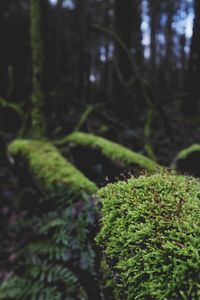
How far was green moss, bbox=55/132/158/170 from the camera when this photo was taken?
4.55 m

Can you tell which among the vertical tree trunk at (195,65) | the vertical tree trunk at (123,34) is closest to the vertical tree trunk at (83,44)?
the vertical tree trunk at (123,34)

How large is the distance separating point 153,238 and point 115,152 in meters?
3.37

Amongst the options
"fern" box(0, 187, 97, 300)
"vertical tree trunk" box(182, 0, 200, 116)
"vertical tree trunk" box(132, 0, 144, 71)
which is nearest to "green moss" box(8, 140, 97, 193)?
"fern" box(0, 187, 97, 300)

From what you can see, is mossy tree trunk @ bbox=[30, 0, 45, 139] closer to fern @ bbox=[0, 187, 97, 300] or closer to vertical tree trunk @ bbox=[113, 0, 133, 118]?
fern @ bbox=[0, 187, 97, 300]

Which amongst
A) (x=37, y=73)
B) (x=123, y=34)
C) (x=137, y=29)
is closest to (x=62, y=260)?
(x=37, y=73)

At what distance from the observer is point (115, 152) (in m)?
4.83

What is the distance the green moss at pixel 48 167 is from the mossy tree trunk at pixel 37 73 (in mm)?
677

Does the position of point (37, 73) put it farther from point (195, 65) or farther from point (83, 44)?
point (195, 65)

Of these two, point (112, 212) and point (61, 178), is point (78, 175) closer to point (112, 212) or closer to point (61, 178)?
point (61, 178)

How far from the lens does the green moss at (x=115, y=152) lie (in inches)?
179

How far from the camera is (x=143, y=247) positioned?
1490 mm

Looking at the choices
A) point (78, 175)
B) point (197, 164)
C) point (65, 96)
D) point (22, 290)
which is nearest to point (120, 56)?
point (65, 96)

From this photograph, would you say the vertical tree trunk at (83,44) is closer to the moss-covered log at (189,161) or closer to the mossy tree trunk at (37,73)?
the mossy tree trunk at (37,73)

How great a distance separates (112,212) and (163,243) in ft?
1.38
